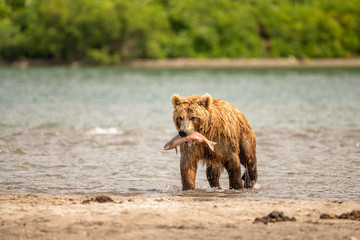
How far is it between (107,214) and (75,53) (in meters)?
82.0

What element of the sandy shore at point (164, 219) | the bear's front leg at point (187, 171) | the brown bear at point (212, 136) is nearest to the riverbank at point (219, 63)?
the brown bear at point (212, 136)

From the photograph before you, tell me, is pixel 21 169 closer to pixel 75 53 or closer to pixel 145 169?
pixel 145 169

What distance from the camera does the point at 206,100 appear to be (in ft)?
27.6

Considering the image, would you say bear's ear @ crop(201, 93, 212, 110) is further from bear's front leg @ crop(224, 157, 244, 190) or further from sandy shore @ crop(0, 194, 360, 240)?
sandy shore @ crop(0, 194, 360, 240)

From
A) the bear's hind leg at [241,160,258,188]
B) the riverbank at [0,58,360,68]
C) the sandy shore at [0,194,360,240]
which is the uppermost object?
the riverbank at [0,58,360,68]

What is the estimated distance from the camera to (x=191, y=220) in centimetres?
673

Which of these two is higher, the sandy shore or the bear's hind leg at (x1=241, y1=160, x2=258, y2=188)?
the bear's hind leg at (x1=241, y1=160, x2=258, y2=188)

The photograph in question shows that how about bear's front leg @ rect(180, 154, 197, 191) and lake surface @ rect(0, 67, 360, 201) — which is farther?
lake surface @ rect(0, 67, 360, 201)

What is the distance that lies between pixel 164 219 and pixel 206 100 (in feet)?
7.34

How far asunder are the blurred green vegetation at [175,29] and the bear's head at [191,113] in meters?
75.3

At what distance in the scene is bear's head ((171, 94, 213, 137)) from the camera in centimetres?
820

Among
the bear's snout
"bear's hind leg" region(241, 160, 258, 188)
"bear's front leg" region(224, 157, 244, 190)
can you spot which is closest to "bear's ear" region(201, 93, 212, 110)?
Answer: the bear's snout

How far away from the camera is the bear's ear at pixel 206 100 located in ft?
27.4

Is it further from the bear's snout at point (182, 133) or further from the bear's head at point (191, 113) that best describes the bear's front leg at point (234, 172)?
the bear's snout at point (182, 133)
